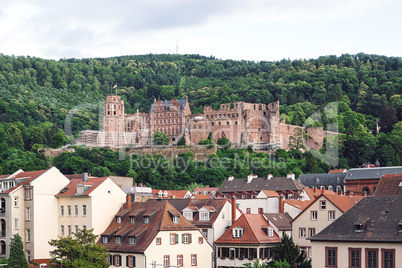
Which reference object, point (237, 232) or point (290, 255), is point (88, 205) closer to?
point (237, 232)

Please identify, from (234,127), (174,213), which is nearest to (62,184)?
(174,213)

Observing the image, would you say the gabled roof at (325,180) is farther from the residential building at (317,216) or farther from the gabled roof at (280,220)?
the residential building at (317,216)

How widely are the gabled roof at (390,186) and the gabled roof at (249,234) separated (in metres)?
9.69

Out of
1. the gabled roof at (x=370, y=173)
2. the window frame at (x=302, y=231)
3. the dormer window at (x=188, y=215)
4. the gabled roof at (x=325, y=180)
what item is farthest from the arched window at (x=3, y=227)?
the gabled roof at (x=325, y=180)

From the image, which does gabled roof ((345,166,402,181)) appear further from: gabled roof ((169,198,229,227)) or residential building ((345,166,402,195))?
gabled roof ((169,198,229,227))

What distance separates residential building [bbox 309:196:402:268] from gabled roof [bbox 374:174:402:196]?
10.5 metres

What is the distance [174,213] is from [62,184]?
44.2ft

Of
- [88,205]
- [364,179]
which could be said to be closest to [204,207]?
[88,205]

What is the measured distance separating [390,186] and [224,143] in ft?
307

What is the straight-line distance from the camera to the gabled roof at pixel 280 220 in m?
64.9

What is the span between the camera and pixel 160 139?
520 ft

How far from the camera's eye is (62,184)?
6838 cm

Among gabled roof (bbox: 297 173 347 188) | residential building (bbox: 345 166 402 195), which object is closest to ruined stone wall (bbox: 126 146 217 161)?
gabled roof (bbox: 297 173 347 188)

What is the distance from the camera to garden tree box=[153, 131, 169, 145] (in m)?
158
